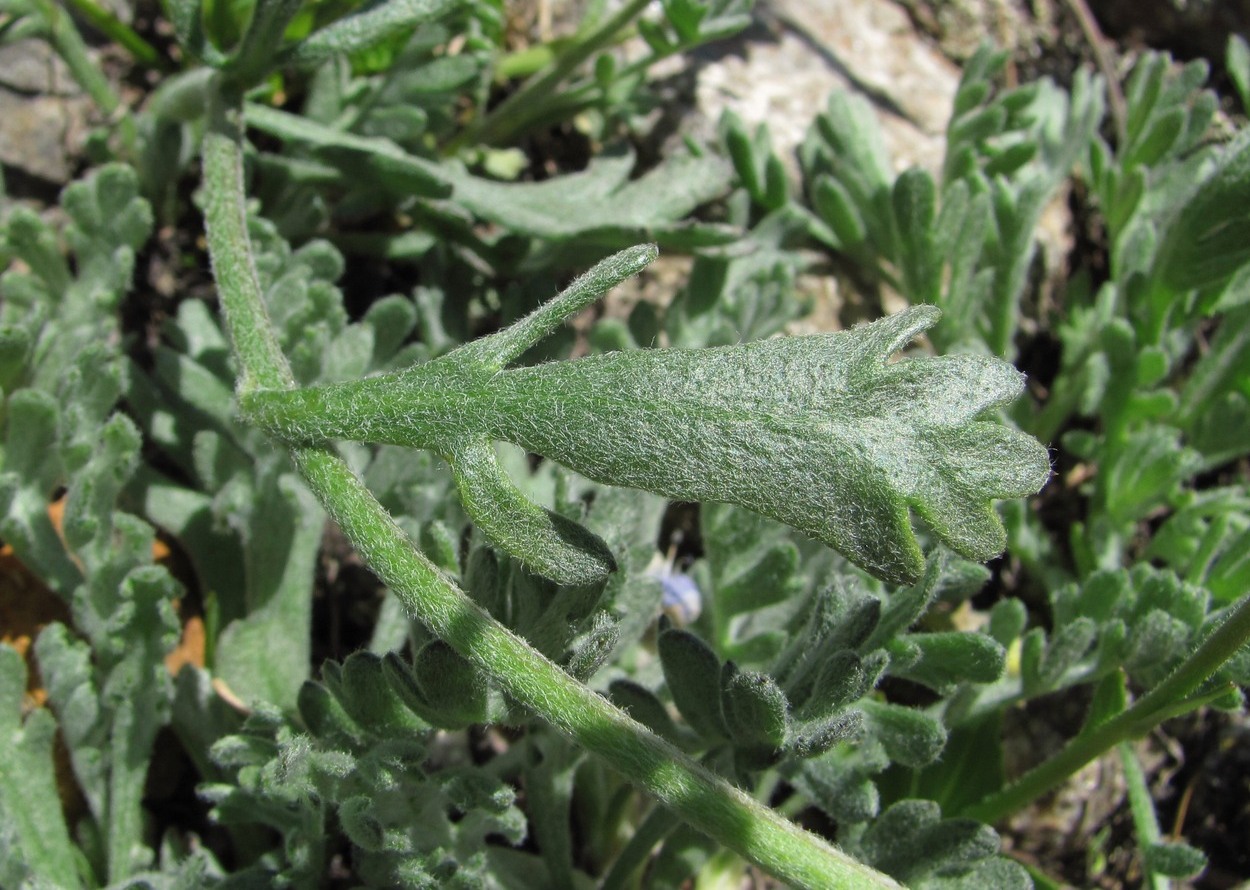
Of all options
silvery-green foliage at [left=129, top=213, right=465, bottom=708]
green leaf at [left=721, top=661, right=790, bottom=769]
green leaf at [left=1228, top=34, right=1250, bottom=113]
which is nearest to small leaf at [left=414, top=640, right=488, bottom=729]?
green leaf at [left=721, top=661, right=790, bottom=769]

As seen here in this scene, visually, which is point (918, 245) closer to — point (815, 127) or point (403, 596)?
point (815, 127)

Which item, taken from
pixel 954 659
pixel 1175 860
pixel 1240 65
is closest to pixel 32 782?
pixel 954 659

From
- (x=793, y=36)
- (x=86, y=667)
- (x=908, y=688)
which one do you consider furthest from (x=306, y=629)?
(x=793, y=36)

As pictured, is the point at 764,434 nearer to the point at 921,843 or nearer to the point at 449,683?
the point at 449,683

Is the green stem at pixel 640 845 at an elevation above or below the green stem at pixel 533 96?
below

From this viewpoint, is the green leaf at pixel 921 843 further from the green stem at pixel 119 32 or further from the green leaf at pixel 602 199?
the green stem at pixel 119 32

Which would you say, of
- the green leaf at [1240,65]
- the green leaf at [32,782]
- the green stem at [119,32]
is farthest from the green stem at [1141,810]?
the green stem at [119,32]
